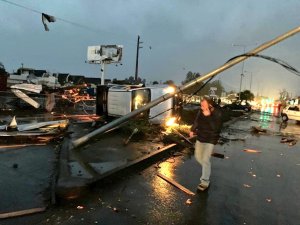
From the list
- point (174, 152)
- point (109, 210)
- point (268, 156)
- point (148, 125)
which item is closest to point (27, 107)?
point (148, 125)

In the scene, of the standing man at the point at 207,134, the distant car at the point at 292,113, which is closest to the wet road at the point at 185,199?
the standing man at the point at 207,134

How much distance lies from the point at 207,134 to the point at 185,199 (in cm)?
156

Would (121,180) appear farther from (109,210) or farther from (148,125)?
(148,125)

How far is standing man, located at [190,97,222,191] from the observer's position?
7.68 meters

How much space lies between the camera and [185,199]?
278 inches

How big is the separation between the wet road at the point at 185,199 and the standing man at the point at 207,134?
1.41 ft

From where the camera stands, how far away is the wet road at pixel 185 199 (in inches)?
234

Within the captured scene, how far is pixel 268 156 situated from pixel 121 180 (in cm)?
712

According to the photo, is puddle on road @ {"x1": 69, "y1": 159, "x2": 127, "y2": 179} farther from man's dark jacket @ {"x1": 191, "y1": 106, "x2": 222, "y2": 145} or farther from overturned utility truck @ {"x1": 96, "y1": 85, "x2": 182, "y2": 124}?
overturned utility truck @ {"x1": 96, "y1": 85, "x2": 182, "y2": 124}

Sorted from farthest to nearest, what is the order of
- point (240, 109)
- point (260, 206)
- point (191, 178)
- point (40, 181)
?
point (240, 109) → point (191, 178) → point (40, 181) → point (260, 206)

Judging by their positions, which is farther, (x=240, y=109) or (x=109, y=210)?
(x=240, y=109)

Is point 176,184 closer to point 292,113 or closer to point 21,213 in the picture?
point 21,213

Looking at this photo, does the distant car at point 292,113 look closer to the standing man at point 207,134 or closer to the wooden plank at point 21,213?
the standing man at point 207,134

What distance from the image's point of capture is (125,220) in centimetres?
580
